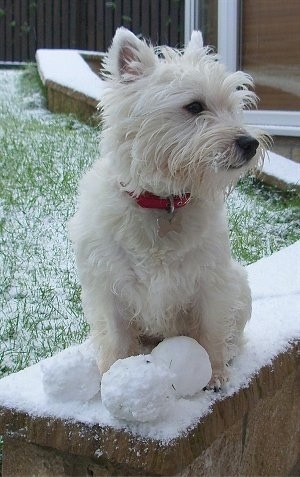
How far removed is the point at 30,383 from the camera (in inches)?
97.7

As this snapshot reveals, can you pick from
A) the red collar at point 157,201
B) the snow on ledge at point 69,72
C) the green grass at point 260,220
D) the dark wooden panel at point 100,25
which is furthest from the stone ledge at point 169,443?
the dark wooden panel at point 100,25

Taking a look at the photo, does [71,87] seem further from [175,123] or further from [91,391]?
[91,391]

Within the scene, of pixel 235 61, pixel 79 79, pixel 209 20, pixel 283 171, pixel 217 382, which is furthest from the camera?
pixel 79 79

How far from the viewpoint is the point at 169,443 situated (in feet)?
6.94

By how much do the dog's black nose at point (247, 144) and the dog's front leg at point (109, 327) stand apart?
0.65 m

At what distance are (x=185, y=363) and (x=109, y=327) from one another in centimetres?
36

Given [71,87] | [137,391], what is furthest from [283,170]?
[137,391]

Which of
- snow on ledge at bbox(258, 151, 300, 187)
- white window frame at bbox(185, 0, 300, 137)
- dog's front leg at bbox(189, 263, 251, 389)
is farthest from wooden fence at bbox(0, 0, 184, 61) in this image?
dog's front leg at bbox(189, 263, 251, 389)

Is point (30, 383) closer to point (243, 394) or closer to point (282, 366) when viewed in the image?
point (243, 394)

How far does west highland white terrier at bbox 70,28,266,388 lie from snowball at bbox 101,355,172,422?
0.32 meters

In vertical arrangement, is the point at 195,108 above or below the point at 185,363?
above

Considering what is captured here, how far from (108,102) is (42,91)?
8.19m

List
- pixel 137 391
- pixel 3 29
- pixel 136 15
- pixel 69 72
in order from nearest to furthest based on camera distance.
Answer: pixel 137 391, pixel 69 72, pixel 136 15, pixel 3 29

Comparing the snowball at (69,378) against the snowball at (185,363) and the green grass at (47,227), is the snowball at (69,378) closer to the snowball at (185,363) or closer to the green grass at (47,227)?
the snowball at (185,363)
